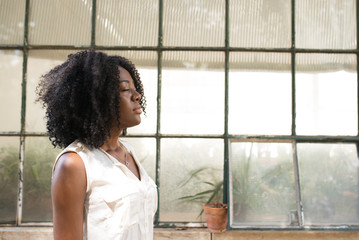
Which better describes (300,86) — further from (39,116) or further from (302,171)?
(39,116)

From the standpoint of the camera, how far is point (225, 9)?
2316 mm

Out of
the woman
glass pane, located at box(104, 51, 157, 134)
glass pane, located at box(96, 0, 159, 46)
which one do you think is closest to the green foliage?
glass pane, located at box(104, 51, 157, 134)

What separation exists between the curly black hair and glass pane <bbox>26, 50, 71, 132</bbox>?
4.03 feet

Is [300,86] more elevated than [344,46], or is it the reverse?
[344,46]

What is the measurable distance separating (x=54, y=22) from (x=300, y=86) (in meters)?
1.99

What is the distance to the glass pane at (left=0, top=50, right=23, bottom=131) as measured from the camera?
7.47 ft

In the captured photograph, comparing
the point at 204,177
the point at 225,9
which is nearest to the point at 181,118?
the point at 204,177

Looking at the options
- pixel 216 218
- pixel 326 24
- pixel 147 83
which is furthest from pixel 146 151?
pixel 326 24

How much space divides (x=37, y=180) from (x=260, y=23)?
210 cm

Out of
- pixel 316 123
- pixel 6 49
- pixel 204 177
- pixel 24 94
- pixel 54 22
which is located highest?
pixel 54 22

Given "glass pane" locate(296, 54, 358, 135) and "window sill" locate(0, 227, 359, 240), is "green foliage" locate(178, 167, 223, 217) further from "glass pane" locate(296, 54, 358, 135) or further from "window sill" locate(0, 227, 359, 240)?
"glass pane" locate(296, 54, 358, 135)

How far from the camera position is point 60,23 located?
2.33 metres

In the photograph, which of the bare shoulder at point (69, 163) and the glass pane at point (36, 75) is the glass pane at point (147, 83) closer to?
the glass pane at point (36, 75)

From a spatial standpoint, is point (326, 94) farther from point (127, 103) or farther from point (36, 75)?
point (36, 75)
